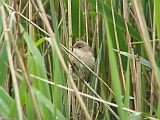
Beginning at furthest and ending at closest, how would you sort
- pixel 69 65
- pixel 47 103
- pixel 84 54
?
pixel 84 54 < pixel 69 65 < pixel 47 103

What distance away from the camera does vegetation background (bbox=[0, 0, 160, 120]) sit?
4.57 ft

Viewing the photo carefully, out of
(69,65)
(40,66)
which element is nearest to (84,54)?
(69,65)

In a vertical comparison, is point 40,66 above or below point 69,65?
above

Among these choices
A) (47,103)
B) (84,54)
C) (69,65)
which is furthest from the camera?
(84,54)

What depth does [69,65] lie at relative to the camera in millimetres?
2494

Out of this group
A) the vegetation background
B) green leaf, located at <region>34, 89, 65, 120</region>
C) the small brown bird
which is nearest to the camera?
the vegetation background

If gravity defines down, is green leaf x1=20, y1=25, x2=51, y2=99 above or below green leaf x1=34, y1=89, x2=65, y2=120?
above

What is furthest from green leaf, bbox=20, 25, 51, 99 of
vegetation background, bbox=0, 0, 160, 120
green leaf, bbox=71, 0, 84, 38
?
green leaf, bbox=71, 0, 84, 38

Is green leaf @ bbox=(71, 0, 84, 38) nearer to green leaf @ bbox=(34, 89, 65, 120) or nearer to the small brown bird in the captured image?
the small brown bird

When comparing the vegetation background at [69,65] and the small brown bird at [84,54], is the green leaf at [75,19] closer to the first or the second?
the vegetation background at [69,65]

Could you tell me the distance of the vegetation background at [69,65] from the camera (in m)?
1.39

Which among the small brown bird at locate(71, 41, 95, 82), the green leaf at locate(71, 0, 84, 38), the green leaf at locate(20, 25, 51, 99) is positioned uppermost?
the green leaf at locate(71, 0, 84, 38)

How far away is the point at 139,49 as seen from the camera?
2.63 metres

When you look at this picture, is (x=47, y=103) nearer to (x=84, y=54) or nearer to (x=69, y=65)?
(x=69, y=65)
